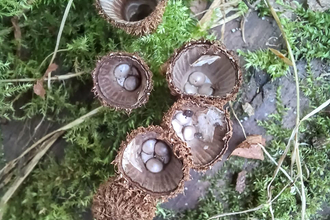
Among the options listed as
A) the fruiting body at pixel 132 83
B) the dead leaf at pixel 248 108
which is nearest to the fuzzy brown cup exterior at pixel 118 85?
the fruiting body at pixel 132 83

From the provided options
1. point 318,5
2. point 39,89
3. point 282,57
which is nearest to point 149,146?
point 39,89

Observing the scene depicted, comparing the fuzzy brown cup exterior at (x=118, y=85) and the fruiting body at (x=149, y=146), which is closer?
the fuzzy brown cup exterior at (x=118, y=85)

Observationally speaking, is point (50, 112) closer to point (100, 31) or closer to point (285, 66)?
point (100, 31)

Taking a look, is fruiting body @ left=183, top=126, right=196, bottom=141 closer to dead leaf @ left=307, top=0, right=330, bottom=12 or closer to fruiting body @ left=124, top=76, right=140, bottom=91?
fruiting body @ left=124, top=76, right=140, bottom=91

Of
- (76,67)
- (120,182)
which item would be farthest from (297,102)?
(76,67)

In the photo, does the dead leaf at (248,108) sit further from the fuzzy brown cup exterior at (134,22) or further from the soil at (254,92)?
the fuzzy brown cup exterior at (134,22)

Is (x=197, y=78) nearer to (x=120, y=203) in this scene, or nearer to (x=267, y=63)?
(x=267, y=63)
